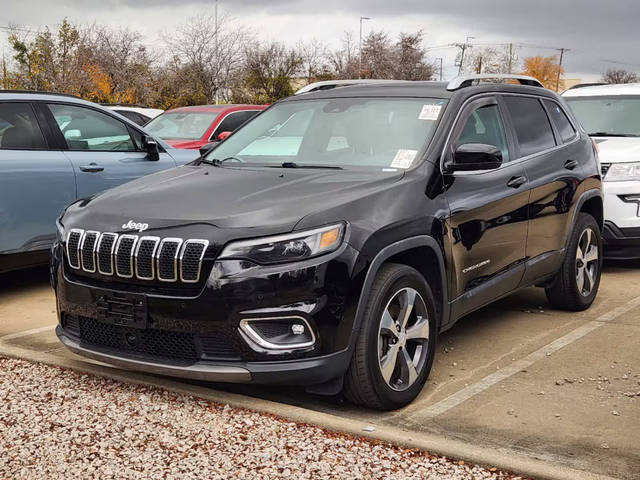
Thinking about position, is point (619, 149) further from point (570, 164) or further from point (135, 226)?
point (135, 226)

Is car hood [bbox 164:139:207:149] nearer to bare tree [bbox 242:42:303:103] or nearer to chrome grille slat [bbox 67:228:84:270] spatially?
chrome grille slat [bbox 67:228:84:270]

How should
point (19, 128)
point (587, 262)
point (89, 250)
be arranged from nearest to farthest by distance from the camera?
point (89, 250) < point (587, 262) < point (19, 128)

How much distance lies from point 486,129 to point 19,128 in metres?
3.93

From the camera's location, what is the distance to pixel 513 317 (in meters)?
6.64

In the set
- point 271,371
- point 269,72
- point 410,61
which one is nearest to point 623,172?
point 271,371

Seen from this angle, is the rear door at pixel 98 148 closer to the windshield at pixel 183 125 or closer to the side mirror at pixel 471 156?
the side mirror at pixel 471 156

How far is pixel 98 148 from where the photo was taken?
7.84 m

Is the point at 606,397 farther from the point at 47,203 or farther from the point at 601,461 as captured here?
the point at 47,203

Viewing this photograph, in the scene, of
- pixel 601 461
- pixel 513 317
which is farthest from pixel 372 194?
pixel 513 317

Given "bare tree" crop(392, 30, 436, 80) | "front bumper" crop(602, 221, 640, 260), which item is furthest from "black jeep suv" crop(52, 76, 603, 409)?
"bare tree" crop(392, 30, 436, 80)

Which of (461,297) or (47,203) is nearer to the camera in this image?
(461,297)

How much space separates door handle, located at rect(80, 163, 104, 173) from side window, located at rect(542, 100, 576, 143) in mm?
3844

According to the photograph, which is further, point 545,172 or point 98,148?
point 98,148

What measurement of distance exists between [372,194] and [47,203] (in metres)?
3.69
